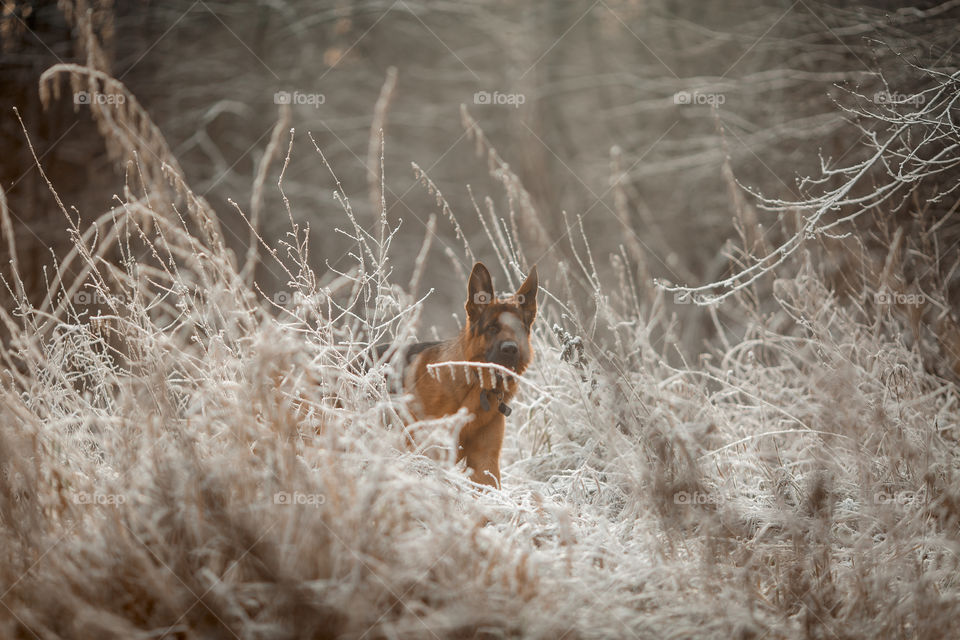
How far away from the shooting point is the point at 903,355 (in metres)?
3.89

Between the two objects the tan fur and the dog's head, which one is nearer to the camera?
the tan fur

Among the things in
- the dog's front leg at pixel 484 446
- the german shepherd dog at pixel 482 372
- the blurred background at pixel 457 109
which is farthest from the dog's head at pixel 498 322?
the blurred background at pixel 457 109

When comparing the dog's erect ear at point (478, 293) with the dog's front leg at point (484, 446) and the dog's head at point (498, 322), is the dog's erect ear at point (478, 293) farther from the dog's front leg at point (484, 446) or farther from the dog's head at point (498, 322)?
the dog's front leg at point (484, 446)

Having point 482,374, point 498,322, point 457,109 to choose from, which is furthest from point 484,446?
point 457,109

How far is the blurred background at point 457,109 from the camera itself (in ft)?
28.3

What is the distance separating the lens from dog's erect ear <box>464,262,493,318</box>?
4172 millimetres

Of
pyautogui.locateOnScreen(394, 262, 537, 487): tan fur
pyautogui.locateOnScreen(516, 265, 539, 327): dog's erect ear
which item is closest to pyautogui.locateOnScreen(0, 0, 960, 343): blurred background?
pyautogui.locateOnScreen(516, 265, 539, 327): dog's erect ear

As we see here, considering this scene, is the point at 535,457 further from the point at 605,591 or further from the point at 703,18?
the point at 703,18

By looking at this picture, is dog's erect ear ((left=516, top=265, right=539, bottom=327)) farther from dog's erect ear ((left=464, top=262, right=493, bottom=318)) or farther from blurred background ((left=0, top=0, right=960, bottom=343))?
blurred background ((left=0, top=0, right=960, bottom=343))

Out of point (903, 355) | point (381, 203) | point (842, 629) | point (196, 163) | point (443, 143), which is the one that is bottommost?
A: point (842, 629)

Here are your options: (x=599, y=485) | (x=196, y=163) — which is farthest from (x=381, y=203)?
(x=196, y=163)

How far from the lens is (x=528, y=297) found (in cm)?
430

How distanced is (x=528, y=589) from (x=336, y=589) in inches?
24.1

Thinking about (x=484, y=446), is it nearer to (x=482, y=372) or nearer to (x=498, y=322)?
(x=482, y=372)
